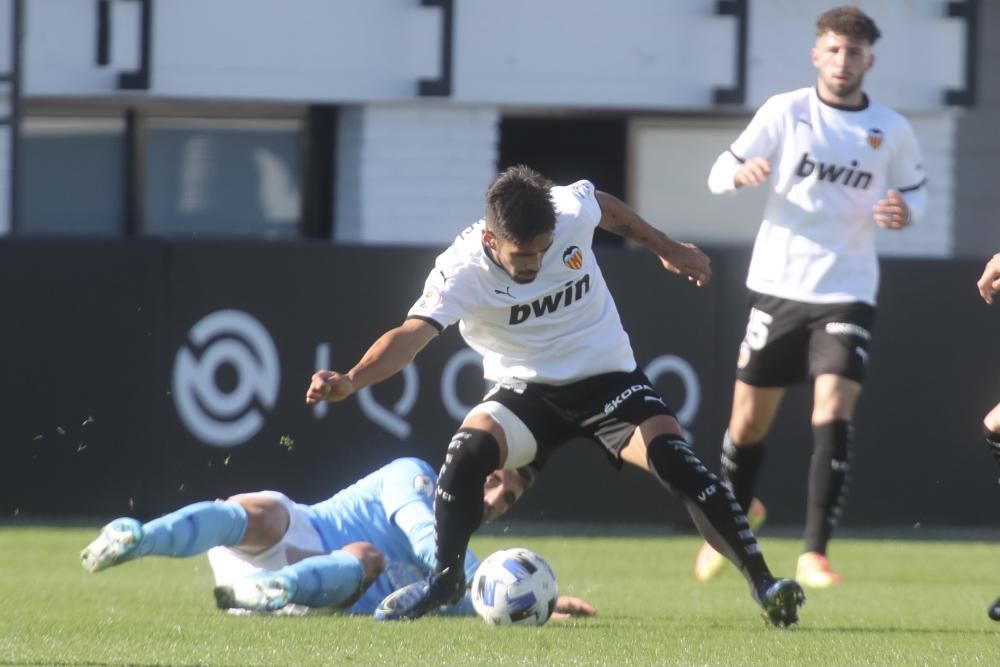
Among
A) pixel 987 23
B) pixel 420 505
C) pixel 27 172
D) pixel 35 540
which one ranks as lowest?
pixel 35 540

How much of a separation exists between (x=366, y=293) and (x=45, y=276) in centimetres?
182

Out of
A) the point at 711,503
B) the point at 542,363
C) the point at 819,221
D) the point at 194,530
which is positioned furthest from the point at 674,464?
the point at 819,221

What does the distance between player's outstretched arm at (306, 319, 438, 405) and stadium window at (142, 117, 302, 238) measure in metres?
8.54

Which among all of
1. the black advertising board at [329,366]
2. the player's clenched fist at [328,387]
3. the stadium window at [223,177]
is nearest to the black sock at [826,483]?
the player's clenched fist at [328,387]

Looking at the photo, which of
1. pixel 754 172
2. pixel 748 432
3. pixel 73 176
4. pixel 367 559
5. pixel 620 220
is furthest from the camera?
pixel 73 176

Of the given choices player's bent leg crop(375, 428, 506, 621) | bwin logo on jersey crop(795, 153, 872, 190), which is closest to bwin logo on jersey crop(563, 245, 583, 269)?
player's bent leg crop(375, 428, 506, 621)

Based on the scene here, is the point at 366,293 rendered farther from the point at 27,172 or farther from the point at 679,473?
the point at 679,473

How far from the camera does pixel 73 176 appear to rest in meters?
14.8

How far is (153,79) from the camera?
1398 cm

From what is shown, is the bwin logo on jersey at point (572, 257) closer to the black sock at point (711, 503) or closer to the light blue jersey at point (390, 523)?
the black sock at point (711, 503)

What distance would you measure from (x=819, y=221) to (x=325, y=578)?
2870 millimetres

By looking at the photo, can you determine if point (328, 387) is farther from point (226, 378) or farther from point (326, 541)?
point (226, 378)

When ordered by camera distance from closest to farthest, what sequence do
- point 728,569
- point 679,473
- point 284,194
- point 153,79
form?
point 679,473 → point 728,569 → point 153,79 → point 284,194

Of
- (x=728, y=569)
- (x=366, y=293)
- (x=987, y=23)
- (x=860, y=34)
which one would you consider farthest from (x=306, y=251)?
(x=987, y=23)
